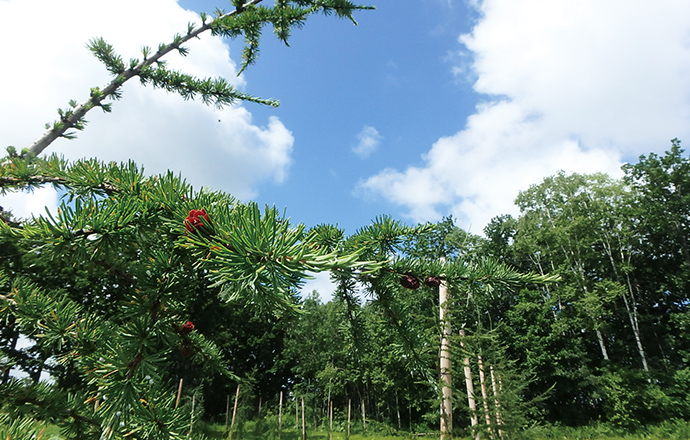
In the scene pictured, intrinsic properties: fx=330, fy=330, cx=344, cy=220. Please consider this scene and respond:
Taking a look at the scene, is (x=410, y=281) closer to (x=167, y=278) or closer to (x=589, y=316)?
(x=167, y=278)

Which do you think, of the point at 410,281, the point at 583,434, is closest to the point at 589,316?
the point at 583,434

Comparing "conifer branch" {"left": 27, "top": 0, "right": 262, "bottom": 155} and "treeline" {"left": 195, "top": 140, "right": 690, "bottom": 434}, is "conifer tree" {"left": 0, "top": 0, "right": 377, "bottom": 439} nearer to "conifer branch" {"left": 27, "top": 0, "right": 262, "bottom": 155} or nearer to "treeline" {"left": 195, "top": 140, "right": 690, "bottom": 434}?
"conifer branch" {"left": 27, "top": 0, "right": 262, "bottom": 155}

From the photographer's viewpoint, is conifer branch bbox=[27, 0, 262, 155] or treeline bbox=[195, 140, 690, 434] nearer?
conifer branch bbox=[27, 0, 262, 155]

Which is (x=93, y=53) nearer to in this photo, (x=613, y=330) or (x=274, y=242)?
(x=274, y=242)

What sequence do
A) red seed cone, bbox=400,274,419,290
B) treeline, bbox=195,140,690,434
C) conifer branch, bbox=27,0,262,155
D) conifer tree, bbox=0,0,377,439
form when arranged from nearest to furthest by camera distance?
1. conifer tree, bbox=0,0,377,439
2. red seed cone, bbox=400,274,419,290
3. conifer branch, bbox=27,0,262,155
4. treeline, bbox=195,140,690,434

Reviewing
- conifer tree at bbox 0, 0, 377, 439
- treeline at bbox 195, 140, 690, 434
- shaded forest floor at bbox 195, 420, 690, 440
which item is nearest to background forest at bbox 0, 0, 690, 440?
conifer tree at bbox 0, 0, 377, 439

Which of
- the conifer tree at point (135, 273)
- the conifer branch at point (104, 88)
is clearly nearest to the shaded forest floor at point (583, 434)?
the conifer branch at point (104, 88)

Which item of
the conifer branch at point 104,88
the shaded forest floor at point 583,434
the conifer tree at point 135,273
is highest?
the conifer branch at point 104,88

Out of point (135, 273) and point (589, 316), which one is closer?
point (135, 273)

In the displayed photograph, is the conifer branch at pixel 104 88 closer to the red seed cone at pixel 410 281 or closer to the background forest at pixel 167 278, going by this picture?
the background forest at pixel 167 278

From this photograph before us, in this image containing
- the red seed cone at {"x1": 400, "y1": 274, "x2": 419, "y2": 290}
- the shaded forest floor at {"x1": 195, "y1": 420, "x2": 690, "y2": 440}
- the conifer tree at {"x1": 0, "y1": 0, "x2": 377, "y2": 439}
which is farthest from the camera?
the shaded forest floor at {"x1": 195, "y1": 420, "x2": 690, "y2": 440}

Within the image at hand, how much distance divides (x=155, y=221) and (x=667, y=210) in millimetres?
32557

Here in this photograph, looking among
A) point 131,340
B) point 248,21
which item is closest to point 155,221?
point 131,340

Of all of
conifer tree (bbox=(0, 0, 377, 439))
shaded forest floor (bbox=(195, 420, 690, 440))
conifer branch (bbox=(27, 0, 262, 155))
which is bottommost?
shaded forest floor (bbox=(195, 420, 690, 440))
